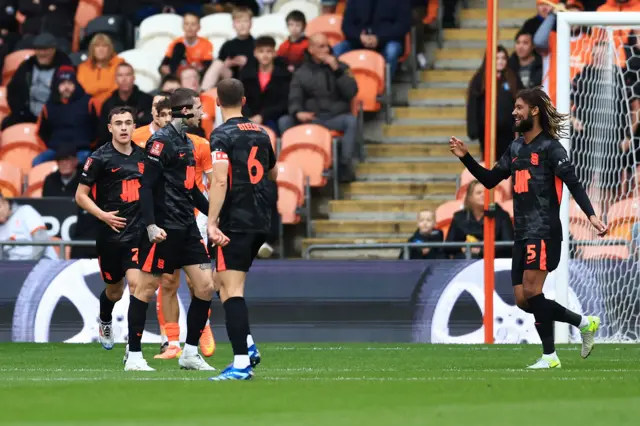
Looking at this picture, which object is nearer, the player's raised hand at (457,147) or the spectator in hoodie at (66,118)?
the player's raised hand at (457,147)

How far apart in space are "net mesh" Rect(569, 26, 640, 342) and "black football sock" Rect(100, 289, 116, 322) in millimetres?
4698

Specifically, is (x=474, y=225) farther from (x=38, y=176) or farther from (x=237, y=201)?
(x=237, y=201)

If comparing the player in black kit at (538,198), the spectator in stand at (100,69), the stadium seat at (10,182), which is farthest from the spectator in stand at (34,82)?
the player in black kit at (538,198)

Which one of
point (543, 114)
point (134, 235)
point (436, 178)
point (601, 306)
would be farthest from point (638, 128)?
point (134, 235)

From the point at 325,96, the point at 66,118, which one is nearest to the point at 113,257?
the point at 325,96

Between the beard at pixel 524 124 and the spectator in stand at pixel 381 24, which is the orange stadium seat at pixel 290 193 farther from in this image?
the beard at pixel 524 124

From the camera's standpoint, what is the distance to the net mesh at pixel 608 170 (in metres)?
15.4

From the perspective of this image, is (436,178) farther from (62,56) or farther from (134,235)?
(134,235)

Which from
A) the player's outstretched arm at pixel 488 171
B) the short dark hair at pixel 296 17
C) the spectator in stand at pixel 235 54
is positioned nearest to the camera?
the player's outstretched arm at pixel 488 171

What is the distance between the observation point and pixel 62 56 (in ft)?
69.3

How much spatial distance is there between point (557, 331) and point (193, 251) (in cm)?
501

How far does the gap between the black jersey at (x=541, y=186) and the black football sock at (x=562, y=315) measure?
0.55 metres

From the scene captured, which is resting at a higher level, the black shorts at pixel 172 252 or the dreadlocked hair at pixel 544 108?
the dreadlocked hair at pixel 544 108

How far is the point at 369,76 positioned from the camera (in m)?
19.8
